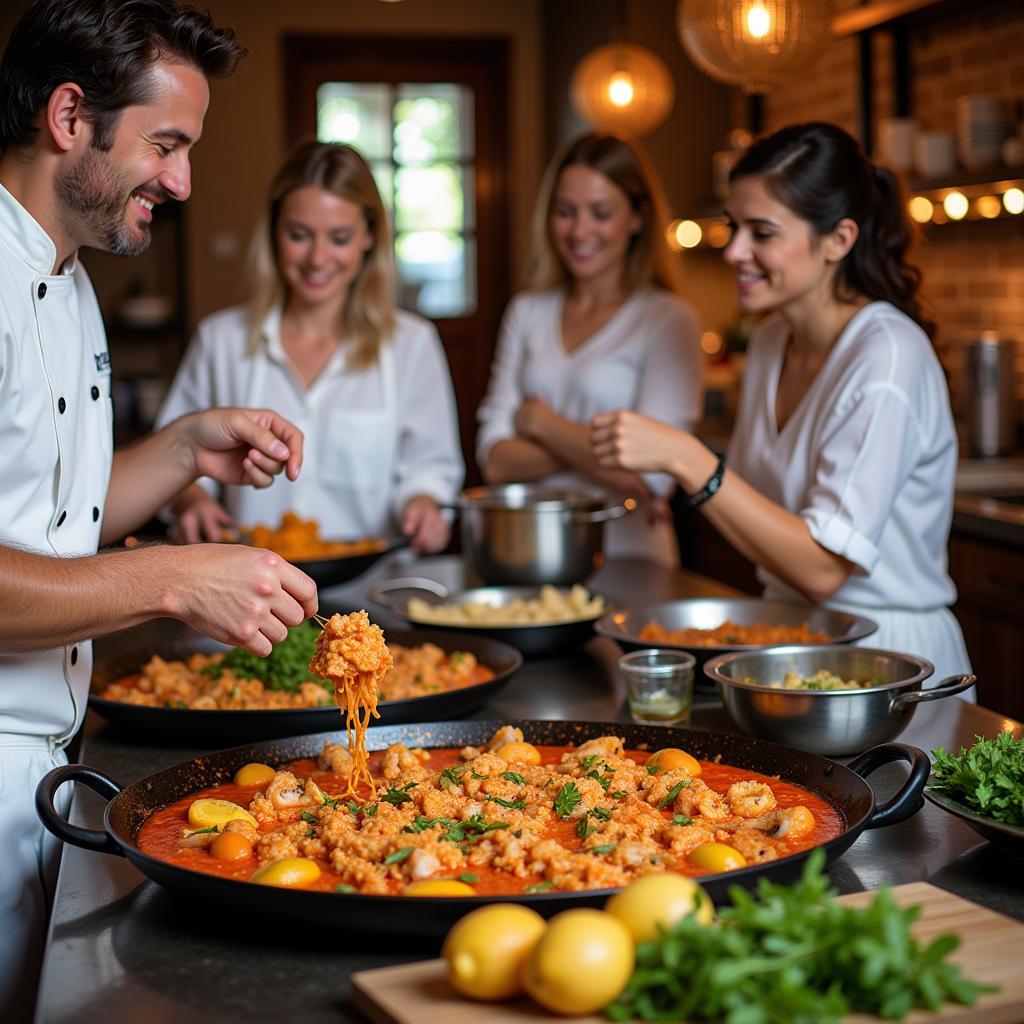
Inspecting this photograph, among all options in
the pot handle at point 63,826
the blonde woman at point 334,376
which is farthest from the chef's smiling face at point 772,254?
the pot handle at point 63,826

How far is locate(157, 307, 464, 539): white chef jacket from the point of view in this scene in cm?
358

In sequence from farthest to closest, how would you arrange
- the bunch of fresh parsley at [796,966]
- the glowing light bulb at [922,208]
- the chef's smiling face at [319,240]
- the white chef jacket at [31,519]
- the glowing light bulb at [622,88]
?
the glowing light bulb at [622,88] → the glowing light bulb at [922,208] → the chef's smiling face at [319,240] → the white chef jacket at [31,519] → the bunch of fresh parsley at [796,966]

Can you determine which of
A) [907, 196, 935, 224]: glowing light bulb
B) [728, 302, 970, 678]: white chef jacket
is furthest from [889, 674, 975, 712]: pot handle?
[907, 196, 935, 224]: glowing light bulb

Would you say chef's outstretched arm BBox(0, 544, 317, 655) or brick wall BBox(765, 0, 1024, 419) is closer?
chef's outstretched arm BBox(0, 544, 317, 655)

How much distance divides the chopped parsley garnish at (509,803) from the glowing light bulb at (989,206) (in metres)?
3.53

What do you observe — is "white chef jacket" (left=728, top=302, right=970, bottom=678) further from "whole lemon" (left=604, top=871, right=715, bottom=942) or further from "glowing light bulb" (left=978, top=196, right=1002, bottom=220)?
"glowing light bulb" (left=978, top=196, right=1002, bottom=220)

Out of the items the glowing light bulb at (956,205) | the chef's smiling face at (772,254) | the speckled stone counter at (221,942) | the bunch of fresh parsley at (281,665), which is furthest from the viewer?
the glowing light bulb at (956,205)

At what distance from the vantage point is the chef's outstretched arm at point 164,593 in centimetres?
161

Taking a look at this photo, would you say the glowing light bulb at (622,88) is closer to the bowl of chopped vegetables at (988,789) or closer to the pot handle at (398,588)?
the pot handle at (398,588)

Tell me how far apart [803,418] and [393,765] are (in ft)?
4.26

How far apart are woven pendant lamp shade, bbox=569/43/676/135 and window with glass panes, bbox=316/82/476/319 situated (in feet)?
8.40

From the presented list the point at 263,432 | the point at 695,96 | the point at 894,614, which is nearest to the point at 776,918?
the point at 263,432

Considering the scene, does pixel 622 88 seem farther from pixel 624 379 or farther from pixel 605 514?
pixel 605 514

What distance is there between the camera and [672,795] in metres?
1.62
